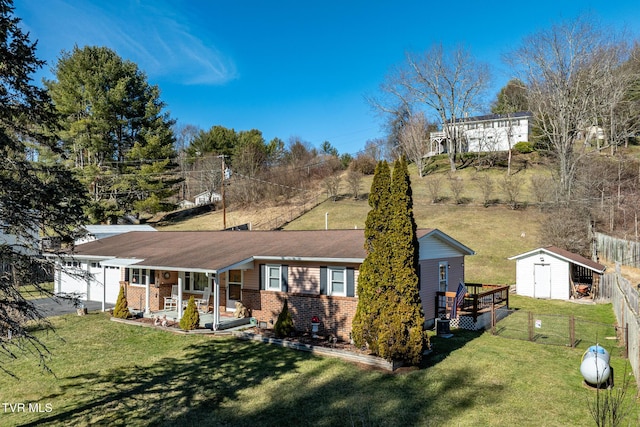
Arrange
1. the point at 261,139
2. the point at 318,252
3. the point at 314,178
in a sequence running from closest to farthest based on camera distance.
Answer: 1. the point at 318,252
2. the point at 314,178
3. the point at 261,139

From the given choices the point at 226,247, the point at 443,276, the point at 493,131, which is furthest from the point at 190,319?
the point at 493,131

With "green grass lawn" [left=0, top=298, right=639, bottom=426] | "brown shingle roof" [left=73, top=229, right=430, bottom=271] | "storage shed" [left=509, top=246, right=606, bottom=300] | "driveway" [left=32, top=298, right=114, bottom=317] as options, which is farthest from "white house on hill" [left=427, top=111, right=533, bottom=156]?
"green grass lawn" [left=0, top=298, right=639, bottom=426]

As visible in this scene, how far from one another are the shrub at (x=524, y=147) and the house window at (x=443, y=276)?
151 ft

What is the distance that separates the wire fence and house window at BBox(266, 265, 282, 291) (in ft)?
27.9

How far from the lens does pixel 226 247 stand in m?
19.8

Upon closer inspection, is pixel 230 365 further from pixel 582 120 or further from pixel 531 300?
pixel 582 120

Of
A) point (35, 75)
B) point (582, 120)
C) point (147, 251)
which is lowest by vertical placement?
point (147, 251)

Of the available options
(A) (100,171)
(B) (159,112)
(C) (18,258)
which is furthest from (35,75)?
(B) (159,112)

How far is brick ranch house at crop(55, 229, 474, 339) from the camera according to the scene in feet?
49.0

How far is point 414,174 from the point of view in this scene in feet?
187

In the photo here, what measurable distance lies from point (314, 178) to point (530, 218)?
27807 mm

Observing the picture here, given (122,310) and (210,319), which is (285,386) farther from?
(122,310)

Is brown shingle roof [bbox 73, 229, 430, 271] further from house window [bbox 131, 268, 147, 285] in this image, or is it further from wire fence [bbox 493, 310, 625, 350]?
wire fence [bbox 493, 310, 625, 350]

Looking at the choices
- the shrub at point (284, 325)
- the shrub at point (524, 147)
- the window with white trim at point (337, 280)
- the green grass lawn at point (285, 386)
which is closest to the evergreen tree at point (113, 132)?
the green grass lawn at point (285, 386)
